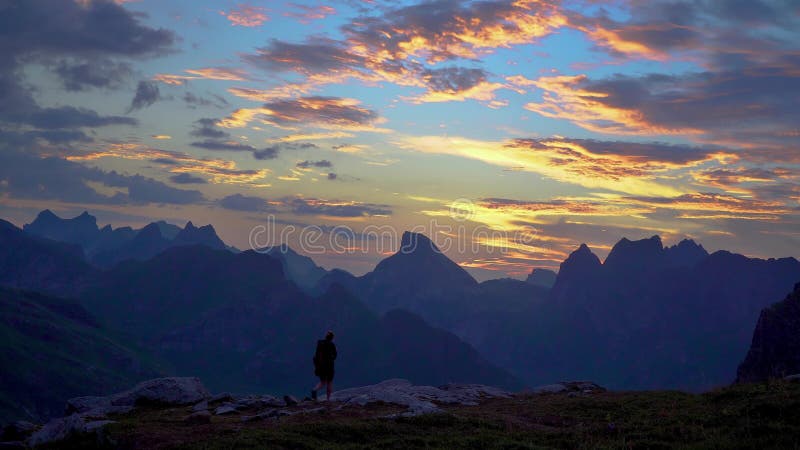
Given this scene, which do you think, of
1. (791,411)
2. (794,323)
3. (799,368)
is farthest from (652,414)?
(794,323)

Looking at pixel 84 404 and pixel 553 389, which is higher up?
pixel 84 404

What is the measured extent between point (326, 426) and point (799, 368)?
180 m

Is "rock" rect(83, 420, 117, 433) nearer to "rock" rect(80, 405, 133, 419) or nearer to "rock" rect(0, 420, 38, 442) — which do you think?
"rock" rect(0, 420, 38, 442)

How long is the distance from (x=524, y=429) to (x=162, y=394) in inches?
899

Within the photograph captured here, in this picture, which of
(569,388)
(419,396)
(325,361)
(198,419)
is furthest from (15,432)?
(569,388)

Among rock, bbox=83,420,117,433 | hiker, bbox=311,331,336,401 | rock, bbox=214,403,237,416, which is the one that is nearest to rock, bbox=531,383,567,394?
hiker, bbox=311,331,336,401

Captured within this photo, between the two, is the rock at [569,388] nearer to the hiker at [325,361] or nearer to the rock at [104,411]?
the hiker at [325,361]

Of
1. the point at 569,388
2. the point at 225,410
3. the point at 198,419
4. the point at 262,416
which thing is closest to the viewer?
the point at 198,419

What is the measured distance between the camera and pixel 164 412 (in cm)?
3041

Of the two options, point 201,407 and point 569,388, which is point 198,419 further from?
point 569,388

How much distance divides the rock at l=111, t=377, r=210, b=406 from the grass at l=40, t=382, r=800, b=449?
16.2ft

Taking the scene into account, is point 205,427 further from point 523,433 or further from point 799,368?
point 799,368

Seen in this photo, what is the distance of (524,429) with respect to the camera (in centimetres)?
2498

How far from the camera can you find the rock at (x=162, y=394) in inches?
1350
